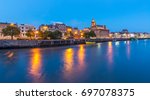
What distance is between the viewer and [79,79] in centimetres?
2066

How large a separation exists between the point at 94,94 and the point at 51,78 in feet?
36.9

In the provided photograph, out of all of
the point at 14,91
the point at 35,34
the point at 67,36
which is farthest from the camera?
the point at 67,36

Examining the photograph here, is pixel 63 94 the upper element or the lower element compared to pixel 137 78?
upper

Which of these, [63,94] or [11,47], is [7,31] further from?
[63,94]

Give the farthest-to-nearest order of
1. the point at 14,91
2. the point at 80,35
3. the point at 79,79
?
the point at 80,35 → the point at 79,79 → the point at 14,91

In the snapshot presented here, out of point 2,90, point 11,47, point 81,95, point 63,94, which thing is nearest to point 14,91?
point 2,90

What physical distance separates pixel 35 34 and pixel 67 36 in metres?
30.9

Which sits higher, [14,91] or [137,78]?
[14,91]

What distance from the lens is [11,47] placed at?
62.0 m

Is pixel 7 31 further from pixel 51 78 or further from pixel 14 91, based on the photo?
pixel 14 91

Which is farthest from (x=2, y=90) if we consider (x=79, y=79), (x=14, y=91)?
(x=79, y=79)

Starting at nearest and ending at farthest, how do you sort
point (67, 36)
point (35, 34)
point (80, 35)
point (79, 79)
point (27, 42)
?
point (79, 79), point (27, 42), point (35, 34), point (67, 36), point (80, 35)

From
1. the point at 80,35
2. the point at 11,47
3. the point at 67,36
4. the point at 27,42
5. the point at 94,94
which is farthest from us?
the point at 80,35

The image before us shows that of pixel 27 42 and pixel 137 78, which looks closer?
pixel 137 78
